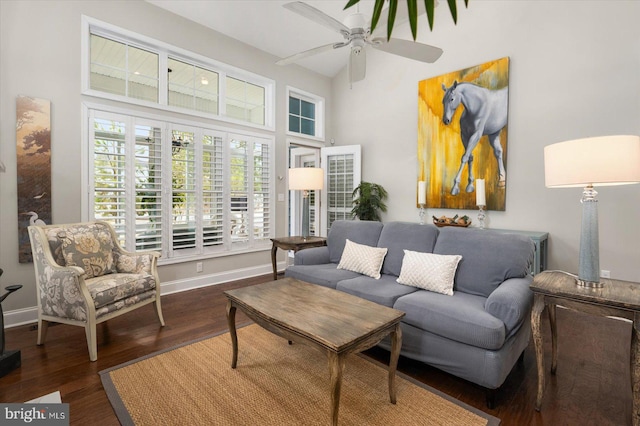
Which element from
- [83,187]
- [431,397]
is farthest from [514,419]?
[83,187]

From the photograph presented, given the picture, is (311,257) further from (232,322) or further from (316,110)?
(316,110)

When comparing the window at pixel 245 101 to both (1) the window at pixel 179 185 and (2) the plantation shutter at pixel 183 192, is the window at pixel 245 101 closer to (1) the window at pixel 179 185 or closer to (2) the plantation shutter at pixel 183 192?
(1) the window at pixel 179 185

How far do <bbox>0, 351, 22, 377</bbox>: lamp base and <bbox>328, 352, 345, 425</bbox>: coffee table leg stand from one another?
2300 millimetres

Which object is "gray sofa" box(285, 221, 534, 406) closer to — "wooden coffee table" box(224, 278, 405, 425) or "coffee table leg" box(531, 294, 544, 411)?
"coffee table leg" box(531, 294, 544, 411)

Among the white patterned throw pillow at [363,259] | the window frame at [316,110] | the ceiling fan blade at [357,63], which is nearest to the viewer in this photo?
the ceiling fan blade at [357,63]

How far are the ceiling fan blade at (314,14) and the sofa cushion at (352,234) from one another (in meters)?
1.87

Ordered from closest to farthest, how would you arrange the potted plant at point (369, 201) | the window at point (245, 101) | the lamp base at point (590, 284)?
the lamp base at point (590, 284), the window at point (245, 101), the potted plant at point (369, 201)

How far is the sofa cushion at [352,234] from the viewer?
Result: 3385 millimetres

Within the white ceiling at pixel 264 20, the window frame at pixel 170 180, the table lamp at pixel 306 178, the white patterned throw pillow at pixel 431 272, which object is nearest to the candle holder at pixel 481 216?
the white patterned throw pillow at pixel 431 272

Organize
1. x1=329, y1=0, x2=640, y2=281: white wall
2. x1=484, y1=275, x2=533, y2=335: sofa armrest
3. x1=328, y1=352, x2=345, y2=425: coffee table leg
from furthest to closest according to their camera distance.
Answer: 1. x1=329, y1=0, x2=640, y2=281: white wall
2. x1=484, y1=275, x2=533, y2=335: sofa armrest
3. x1=328, y1=352, x2=345, y2=425: coffee table leg

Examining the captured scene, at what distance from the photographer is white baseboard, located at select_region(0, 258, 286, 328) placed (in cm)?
298

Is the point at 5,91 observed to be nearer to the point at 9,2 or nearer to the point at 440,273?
the point at 9,2

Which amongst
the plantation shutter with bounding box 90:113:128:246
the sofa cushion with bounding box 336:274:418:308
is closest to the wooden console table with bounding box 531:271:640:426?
the sofa cushion with bounding box 336:274:418:308

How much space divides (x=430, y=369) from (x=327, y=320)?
3.42 feet
